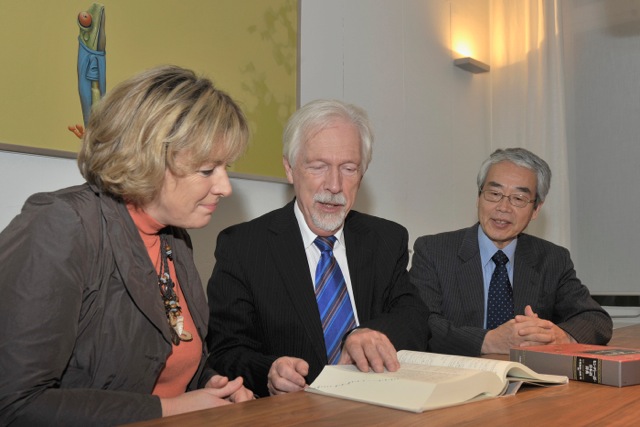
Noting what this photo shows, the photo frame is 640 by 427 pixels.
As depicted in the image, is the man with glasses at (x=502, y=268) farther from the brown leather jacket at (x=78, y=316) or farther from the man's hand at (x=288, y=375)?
the brown leather jacket at (x=78, y=316)

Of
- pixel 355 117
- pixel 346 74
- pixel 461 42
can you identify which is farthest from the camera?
pixel 461 42

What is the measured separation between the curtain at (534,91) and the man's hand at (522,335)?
2.31 m

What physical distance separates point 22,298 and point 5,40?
111cm

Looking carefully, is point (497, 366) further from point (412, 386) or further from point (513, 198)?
point (513, 198)

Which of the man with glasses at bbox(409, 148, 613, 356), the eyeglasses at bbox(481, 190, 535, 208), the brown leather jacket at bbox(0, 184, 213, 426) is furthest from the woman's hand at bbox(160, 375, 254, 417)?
the eyeglasses at bbox(481, 190, 535, 208)

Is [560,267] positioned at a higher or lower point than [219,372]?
higher

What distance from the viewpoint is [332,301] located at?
7.43ft

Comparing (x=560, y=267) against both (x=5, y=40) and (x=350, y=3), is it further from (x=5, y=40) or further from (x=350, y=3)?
(x=5, y=40)

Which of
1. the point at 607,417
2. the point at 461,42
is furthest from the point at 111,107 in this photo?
the point at 461,42

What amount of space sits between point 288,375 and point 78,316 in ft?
1.72

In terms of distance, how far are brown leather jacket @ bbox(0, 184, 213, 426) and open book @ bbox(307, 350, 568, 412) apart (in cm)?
42

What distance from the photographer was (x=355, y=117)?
8.11 ft

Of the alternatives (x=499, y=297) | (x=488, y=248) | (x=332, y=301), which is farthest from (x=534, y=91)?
(x=332, y=301)

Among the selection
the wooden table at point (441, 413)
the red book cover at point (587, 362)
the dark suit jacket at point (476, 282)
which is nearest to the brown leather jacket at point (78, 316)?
the wooden table at point (441, 413)
